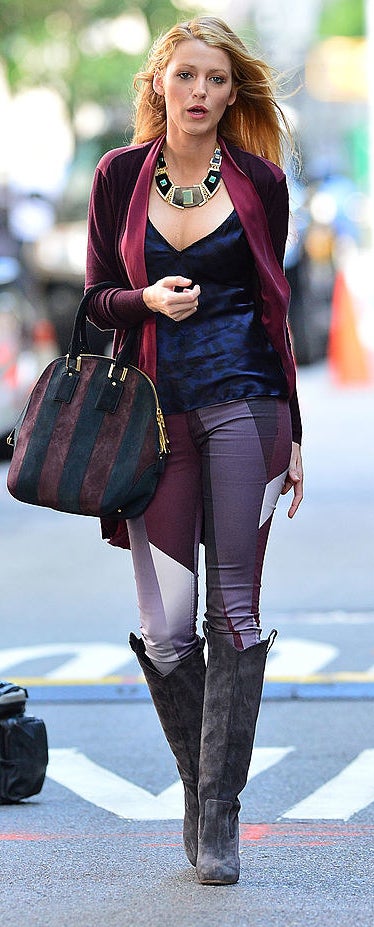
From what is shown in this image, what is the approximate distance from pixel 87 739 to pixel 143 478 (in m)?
1.99

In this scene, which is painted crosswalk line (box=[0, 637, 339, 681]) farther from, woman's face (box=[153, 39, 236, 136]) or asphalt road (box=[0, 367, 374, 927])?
woman's face (box=[153, 39, 236, 136])

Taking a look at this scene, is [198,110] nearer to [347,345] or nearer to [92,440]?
[92,440]

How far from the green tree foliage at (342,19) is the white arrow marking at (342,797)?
6995 centimetres

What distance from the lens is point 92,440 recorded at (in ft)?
12.5

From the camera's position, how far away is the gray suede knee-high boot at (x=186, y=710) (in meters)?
3.90

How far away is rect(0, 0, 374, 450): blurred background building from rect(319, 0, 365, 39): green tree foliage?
16.1 meters

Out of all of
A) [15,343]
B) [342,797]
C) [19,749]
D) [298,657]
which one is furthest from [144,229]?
[15,343]

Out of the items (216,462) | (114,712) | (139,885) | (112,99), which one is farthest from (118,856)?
(112,99)

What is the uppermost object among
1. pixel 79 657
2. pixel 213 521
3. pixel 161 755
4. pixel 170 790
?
pixel 213 521

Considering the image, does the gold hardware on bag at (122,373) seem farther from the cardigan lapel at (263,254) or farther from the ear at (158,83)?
the ear at (158,83)

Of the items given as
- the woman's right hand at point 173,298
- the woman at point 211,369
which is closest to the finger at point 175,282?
the woman's right hand at point 173,298

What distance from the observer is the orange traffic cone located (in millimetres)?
18391

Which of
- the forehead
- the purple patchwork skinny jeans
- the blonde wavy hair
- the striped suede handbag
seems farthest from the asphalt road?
the forehead

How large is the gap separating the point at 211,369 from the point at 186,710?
0.72 m
